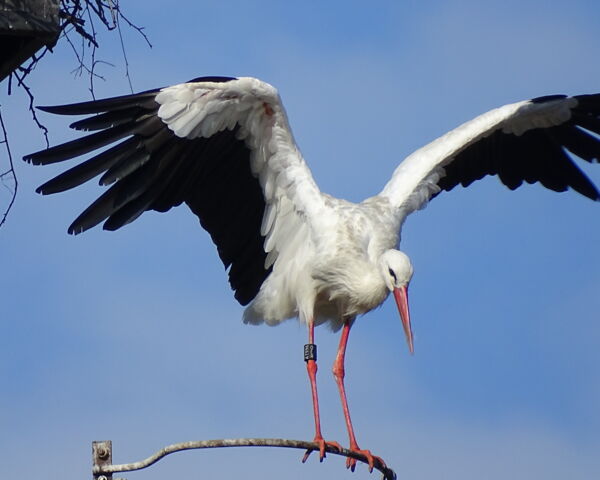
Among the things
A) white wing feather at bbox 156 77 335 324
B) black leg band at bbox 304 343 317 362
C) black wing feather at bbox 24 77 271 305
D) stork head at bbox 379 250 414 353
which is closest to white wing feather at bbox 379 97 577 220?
white wing feather at bbox 156 77 335 324

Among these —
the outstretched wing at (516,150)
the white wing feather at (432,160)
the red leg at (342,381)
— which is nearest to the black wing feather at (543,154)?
the outstretched wing at (516,150)

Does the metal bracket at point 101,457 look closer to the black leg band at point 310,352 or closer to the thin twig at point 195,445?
the thin twig at point 195,445

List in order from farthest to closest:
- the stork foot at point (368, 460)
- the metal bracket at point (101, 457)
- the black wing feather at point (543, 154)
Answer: the black wing feather at point (543, 154)
the stork foot at point (368, 460)
the metal bracket at point (101, 457)

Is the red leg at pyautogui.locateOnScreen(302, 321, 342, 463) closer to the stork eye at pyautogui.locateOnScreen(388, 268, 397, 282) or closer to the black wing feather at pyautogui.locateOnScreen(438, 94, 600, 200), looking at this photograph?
the stork eye at pyautogui.locateOnScreen(388, 268, 397, 282)

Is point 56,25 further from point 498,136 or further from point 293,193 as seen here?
point 498,136

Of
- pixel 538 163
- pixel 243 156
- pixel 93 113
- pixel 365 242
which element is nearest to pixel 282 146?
pixel 243 156

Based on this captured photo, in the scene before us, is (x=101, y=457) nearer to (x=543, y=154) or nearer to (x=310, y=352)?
(x=310, y=352)

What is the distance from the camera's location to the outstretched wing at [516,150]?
8359mm

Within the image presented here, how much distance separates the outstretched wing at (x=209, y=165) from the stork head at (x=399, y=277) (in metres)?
0.56

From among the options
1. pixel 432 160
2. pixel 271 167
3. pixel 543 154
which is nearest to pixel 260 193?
pixel 271 167

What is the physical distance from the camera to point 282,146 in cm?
762

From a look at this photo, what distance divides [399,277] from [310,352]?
72 cm

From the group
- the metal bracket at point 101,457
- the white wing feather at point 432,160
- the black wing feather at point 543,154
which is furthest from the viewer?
the black wing feather at point 543,154

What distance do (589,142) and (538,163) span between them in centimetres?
37
